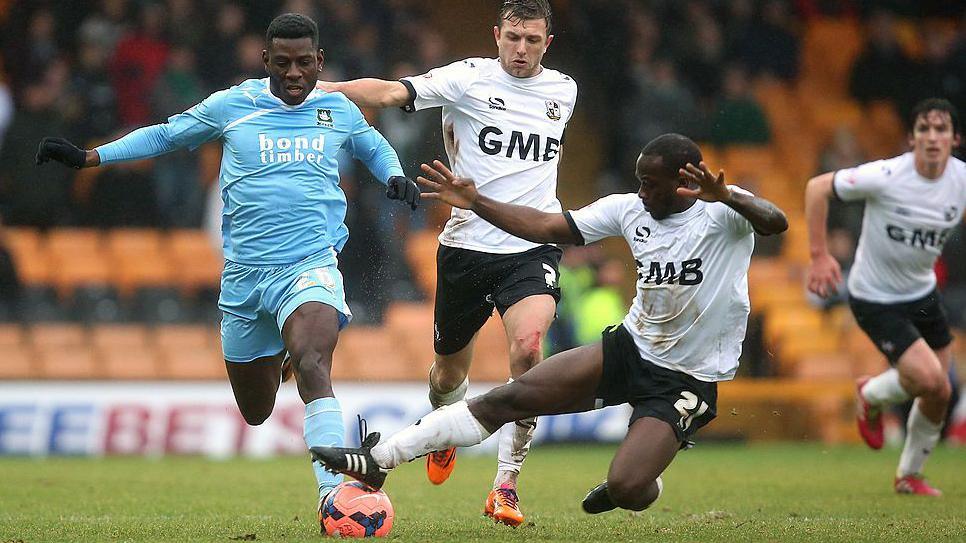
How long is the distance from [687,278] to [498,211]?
1043 mm

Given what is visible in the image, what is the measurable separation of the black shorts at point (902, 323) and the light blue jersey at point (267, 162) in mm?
4362

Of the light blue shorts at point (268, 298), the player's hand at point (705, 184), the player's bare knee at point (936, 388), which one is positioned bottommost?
the player's bare knee at point (936, 388)

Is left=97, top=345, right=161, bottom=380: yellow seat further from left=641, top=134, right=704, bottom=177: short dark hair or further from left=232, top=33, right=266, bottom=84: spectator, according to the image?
left=641, top=134, right=704, bottom=177: short dark hair

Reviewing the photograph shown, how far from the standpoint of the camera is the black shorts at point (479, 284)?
8.74m

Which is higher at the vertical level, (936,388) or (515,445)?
(936,388)

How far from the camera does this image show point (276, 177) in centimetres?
782

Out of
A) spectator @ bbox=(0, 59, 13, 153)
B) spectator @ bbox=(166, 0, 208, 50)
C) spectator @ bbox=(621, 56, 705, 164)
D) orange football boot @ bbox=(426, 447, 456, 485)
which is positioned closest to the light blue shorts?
orange football boot @ bbox=(426, 447, 456, 485)

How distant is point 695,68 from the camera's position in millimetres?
18406

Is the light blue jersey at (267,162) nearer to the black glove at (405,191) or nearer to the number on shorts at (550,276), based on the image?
the black glove at (405,191)

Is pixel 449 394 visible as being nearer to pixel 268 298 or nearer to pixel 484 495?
pixel 484 495

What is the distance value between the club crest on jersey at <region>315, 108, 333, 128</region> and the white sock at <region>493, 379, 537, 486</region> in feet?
6.76

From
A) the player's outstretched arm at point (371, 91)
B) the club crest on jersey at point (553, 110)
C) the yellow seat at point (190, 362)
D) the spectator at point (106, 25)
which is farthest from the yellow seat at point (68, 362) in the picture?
the club crest on jersey at point (553, 110)

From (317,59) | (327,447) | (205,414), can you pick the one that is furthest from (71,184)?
(327,447)

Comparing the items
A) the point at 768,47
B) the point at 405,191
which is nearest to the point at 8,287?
the point at 405,191
